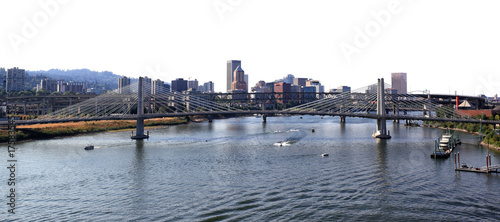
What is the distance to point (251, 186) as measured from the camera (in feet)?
95.2

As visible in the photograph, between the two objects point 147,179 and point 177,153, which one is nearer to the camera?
point 147,179

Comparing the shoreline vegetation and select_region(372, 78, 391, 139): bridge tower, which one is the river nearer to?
the shoreline vegetation

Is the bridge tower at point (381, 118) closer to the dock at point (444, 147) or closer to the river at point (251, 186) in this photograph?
the dock at point (444, 147)

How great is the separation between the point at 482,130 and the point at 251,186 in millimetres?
49286

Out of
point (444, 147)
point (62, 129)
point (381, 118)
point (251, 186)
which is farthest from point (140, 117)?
point (444, 147)

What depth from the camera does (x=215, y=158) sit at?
4278cm

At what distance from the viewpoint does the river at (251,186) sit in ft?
75.3

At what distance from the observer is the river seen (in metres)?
22.9

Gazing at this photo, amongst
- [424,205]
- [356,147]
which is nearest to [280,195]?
[424,205]

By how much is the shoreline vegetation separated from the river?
3318 mm

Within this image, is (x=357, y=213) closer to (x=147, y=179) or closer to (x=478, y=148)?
(x=147, y=179)

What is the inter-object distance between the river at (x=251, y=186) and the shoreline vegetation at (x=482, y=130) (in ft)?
10.9

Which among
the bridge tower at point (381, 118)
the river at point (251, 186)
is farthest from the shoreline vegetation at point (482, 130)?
the bridge tower at point (381, 118)

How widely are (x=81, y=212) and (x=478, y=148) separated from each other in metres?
45.2
